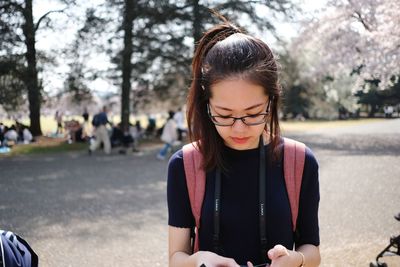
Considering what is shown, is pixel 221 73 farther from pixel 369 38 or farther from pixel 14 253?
pixel 369 38

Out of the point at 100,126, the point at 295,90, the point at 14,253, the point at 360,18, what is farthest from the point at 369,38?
the point at 295,90

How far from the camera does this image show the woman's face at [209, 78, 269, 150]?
4.14ft

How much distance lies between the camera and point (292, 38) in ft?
56.4

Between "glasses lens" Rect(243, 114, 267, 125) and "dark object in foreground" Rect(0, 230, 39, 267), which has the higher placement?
"glasses lens" Rect(243, 114, 267, 125)

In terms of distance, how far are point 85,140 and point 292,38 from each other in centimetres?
985

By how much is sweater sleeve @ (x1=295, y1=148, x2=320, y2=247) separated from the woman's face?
21cm

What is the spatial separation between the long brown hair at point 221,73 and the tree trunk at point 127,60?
49.7ft

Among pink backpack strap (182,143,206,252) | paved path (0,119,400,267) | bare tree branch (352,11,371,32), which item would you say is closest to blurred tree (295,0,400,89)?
bare tree branch (352,11,371,32)

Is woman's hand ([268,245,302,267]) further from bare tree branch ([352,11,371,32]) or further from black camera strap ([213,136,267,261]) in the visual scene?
bare tree branch ([352,11,371,32])

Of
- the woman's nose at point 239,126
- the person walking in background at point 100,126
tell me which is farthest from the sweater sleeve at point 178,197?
the person walking in background at point 100,126

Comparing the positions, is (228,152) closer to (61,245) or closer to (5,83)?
(61,245)

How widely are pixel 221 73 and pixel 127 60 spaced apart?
1585cm

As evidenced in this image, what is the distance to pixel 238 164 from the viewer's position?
1.39 metres

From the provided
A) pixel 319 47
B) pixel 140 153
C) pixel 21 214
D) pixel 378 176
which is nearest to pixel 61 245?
pixel 21 214
